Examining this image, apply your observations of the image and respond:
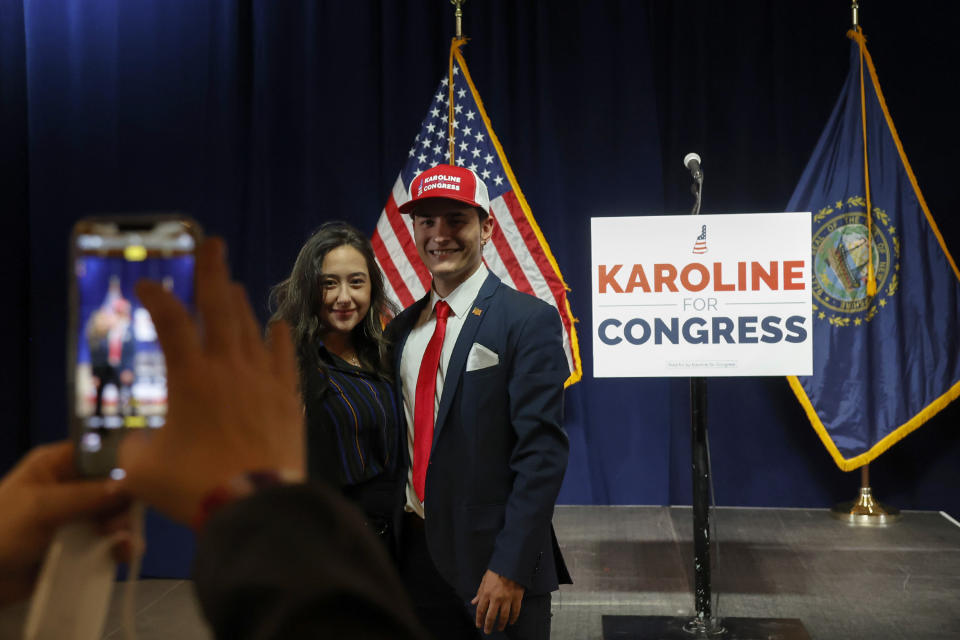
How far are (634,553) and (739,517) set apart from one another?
99 centimetres

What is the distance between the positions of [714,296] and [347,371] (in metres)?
1.43

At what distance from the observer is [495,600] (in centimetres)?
175

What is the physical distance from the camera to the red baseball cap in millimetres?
1925

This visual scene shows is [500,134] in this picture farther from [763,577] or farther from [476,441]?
[476,441]

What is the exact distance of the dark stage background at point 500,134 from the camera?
189 inches

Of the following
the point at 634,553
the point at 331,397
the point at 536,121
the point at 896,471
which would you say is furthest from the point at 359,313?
the point at 896,471

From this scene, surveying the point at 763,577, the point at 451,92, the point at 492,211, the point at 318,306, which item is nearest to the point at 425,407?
the point at 318,306

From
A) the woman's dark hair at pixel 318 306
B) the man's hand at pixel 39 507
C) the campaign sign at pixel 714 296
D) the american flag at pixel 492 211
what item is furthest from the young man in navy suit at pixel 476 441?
the american flag at pixel 492 211

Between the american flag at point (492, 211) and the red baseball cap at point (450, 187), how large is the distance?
248cm

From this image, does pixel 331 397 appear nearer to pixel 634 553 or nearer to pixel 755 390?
pixel 634 553

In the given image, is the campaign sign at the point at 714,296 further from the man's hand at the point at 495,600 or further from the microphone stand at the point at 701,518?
the man's hand at the point at 495,600

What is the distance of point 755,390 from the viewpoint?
494 cm

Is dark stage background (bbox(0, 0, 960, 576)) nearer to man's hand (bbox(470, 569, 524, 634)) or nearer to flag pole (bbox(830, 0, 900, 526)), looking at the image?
flag pole (bbox(830, 0, 900, 526))

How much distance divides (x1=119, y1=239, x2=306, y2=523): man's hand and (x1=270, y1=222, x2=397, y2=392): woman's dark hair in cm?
154
